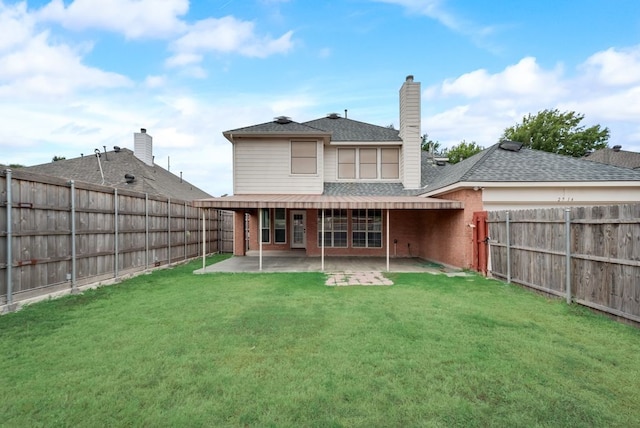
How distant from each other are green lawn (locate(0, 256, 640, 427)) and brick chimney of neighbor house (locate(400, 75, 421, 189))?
8.40 m

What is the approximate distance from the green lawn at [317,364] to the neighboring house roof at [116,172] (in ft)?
39.2

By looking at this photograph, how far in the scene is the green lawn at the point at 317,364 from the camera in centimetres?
248

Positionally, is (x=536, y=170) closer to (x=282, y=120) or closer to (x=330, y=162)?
(x=330, y=162)

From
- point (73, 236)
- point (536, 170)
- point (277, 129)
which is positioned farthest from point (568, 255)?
point (277, 129)

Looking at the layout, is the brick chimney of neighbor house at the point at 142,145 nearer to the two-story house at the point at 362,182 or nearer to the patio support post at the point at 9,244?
the two-story house at the point at 362,182

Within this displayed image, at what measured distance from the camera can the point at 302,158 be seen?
43.9ft

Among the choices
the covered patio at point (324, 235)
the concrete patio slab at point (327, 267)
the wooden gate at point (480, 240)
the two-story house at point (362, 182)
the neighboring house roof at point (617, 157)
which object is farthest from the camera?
the neighboring house roof at point (617, 157)

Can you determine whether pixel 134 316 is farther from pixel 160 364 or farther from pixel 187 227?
pixel 187 227

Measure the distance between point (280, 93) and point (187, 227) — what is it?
8822 mm

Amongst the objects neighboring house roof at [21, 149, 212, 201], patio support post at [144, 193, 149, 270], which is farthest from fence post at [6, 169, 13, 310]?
neighboring house roof at [21, 149, 212, 201]

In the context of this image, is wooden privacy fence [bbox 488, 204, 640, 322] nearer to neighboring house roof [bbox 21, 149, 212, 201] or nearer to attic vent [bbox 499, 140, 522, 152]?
attic vent [bbox 499, 140, 522, 152]

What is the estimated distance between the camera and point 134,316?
512 cm

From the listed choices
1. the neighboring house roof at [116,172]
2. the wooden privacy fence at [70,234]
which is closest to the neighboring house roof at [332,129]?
the wooden privacy fence at [70,234]

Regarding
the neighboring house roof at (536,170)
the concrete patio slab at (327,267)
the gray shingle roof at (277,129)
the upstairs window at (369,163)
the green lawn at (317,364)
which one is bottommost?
the concrete patio slab at (327,267)
